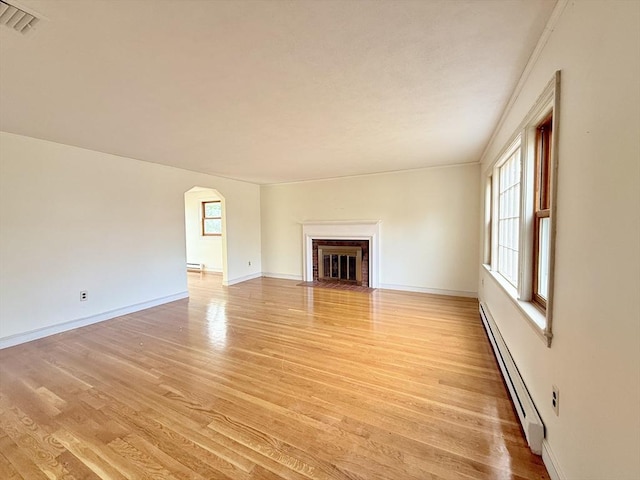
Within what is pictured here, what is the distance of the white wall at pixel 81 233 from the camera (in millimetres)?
3152

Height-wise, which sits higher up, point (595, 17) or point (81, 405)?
point (595, 17)

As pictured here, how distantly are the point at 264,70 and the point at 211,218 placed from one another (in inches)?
252

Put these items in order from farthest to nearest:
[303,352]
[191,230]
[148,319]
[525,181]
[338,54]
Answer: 1. [191,230]
2. [148,319]
3. [303,352]
4. [525,181]
5. [338,54]

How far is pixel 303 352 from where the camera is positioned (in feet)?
9.46

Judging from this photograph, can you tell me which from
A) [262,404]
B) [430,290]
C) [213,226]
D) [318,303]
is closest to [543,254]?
[262,404]

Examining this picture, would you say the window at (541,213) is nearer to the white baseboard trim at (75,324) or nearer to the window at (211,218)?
the white baseboard trim at (75,324)

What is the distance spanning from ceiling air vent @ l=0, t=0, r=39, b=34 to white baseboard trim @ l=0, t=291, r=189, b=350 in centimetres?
335

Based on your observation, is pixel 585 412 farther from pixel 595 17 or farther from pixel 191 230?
pixel 191 230

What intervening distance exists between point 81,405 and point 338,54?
306 centimetres

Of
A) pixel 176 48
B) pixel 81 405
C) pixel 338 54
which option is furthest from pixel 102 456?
pixel 338 54

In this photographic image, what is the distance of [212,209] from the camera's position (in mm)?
7684

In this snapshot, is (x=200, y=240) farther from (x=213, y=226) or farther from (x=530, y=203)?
(x=530, y=203)

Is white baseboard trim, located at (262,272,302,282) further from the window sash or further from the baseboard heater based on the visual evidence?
the baseboard heater

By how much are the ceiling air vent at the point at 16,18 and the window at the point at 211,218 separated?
6201 millimetres
